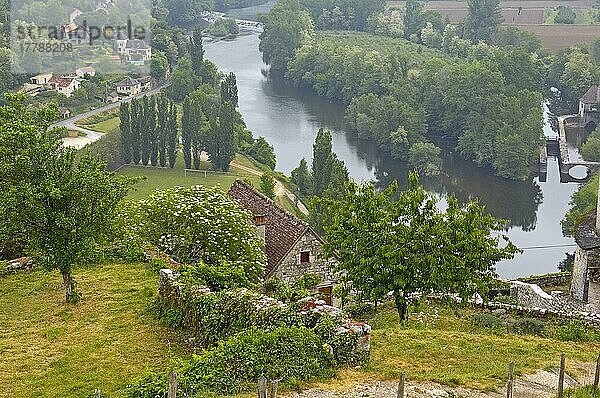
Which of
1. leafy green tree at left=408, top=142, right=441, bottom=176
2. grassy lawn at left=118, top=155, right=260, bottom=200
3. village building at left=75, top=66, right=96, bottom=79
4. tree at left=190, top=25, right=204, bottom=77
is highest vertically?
tree at left=190, top=25, right=204, bottom=77

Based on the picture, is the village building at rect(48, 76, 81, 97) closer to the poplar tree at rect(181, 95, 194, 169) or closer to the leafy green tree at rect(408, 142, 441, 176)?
the poplar tree at rect(181, 95, 194, 169)

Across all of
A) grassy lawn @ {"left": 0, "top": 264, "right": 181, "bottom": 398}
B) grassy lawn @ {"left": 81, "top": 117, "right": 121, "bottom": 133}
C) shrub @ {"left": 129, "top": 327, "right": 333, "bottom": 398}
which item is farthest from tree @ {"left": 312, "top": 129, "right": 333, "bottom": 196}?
shrub @ {"left": 129, "top": 327, "right": 333, "bottom": 398}

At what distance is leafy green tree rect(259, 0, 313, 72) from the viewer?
9170 centimetres

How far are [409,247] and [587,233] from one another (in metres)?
7.75

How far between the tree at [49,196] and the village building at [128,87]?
61.3 m

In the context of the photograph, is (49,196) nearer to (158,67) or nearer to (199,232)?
(199,232)

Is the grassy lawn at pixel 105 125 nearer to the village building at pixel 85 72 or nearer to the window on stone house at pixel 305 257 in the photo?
the village building at pixel 85 72

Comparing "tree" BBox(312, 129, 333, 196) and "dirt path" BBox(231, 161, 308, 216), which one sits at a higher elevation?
"tree" BBox(312, 129, 333, 196)

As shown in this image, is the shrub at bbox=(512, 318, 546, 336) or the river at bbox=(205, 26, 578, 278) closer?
the shrub at bbox=(512, 318, 546, 336)

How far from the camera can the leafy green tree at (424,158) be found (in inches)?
2361

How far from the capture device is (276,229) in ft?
75.2

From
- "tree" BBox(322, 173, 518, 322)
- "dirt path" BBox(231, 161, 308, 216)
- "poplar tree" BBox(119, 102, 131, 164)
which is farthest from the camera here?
"poplar tree" BBox(119, 102, 131, 164)

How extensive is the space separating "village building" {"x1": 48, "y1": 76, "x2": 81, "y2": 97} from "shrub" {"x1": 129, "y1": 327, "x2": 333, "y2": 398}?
205ft

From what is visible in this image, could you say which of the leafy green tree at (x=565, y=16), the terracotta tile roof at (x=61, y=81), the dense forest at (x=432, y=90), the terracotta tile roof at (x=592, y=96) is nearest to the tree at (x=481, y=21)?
the dense forest at (x=432, y=90)
